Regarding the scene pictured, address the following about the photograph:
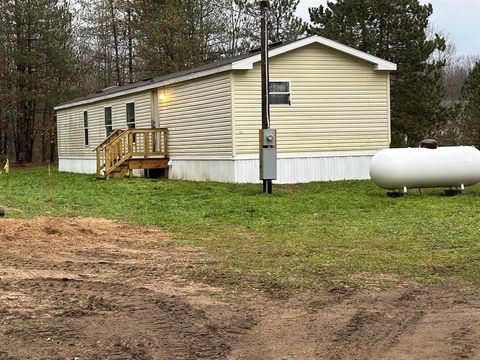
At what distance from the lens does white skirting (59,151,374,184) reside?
1641cm

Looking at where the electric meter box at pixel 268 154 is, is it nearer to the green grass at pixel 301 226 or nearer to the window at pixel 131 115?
the green grass at pixel 301 226

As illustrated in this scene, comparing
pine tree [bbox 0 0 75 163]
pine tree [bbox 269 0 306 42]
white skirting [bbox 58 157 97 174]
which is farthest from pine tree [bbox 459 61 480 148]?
pine tree [bbox 0 0 75 163]

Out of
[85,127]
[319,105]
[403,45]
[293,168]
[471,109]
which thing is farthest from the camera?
[403,45]

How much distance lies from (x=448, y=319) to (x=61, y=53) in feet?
103

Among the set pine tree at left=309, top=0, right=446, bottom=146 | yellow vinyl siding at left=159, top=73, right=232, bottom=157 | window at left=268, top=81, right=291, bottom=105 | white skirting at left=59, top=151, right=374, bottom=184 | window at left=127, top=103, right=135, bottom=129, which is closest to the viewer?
white skirting at left=59, top=151, right=374, bottom=184

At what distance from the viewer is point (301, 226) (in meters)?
9.30

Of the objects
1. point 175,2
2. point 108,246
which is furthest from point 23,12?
point 108,246

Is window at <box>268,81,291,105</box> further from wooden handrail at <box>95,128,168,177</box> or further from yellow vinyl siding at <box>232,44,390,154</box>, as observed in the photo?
wooden handrail at <box>95,128,168,177</box>

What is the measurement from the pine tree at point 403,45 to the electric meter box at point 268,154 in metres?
14.5

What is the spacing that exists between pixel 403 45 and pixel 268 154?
15.6m

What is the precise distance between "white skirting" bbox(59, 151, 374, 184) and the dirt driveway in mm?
9836

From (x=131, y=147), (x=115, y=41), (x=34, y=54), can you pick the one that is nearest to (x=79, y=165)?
(x=131, y=147)

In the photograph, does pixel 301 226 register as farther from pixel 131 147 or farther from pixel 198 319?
pixel 131 147

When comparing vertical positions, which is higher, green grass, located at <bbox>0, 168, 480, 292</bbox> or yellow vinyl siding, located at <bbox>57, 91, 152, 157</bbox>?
yellow vinyl siding, located at <bbox>57, 91, 152, 157</bbox>
